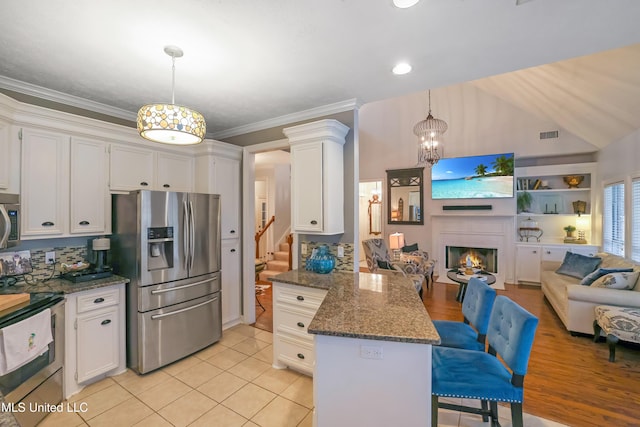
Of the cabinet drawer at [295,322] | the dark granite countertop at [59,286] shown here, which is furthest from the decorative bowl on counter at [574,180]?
the dark granite countertop at [59,286]

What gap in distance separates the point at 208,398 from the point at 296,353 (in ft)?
2.63

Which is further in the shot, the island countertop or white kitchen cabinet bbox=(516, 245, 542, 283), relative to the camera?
white kitchen cabinet bbox=(516, 245, 542, 283)

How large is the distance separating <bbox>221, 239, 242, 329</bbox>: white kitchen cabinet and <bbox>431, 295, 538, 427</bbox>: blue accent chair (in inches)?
107

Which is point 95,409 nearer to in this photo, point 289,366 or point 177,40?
point 289,366

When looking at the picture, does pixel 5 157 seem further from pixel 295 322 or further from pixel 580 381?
pixel 580 381

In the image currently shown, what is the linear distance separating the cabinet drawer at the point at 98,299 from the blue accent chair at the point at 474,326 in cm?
288

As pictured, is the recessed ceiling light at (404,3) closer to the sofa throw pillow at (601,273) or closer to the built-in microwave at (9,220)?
the built-in microwave at (9,220)

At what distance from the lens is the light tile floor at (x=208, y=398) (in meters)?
2.04

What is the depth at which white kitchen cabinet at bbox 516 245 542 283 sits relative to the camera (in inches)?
213

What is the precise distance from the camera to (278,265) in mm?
6250

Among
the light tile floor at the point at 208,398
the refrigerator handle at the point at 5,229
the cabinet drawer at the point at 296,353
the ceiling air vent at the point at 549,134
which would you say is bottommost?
the light tile floor at the point at 208,398

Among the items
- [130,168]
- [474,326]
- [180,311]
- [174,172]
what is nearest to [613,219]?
[474,326]

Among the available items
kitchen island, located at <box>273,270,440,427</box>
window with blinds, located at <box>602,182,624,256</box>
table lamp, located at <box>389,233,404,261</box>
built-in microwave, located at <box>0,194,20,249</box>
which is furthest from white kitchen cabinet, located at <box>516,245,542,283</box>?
built-in microwave, located at <box>0,194,20,249</box>

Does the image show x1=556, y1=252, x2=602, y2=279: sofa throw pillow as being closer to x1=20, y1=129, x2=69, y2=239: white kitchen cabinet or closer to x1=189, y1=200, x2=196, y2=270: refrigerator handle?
x1=189, y1=200, x2=196, y2=270: refrigerator handle
